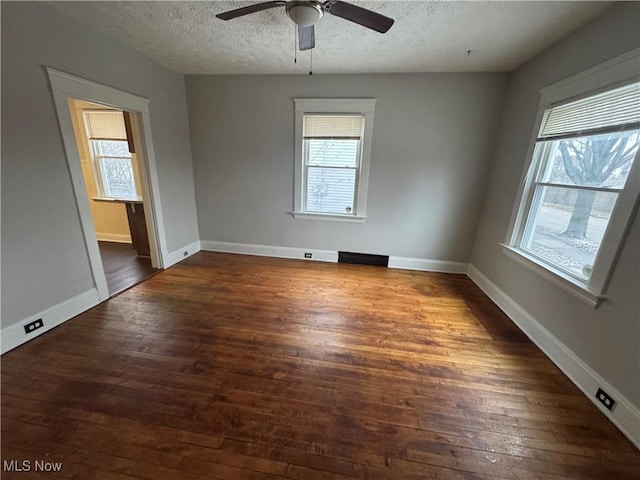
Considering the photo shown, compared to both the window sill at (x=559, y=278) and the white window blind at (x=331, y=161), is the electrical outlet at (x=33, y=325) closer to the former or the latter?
the white window blind at (x=331, y=161)

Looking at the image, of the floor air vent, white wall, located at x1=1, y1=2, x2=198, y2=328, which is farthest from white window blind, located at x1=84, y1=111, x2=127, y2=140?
the floor air vent

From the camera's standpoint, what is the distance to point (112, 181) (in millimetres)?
4430

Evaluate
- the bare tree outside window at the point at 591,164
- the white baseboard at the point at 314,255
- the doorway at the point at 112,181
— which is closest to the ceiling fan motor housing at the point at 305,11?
the bare tree outside window at the point at 591,164

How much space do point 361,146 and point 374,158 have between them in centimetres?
25

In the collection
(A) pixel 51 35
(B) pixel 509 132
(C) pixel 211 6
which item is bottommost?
(B) pixel 509 132

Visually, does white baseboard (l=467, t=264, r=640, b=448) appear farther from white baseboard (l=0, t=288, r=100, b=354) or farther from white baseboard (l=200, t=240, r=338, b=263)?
white baseboard (l=0, t=288, r=100, b=354)

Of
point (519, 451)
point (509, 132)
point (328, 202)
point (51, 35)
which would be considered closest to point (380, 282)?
point (328, 202)

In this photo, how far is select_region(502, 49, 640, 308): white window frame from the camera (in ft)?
5.32

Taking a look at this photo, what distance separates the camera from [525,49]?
8.21 feet

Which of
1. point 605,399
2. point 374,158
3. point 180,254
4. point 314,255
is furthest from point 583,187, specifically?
point 180,254

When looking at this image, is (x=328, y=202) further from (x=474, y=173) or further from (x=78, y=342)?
(x=78, y=342)

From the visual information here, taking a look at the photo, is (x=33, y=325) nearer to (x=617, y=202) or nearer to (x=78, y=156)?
(x=78, y=156)

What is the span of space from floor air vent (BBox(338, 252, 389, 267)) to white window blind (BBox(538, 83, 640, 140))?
7.63ft

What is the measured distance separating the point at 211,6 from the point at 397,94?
2333 mm
